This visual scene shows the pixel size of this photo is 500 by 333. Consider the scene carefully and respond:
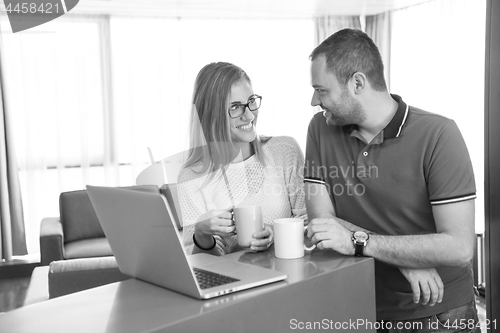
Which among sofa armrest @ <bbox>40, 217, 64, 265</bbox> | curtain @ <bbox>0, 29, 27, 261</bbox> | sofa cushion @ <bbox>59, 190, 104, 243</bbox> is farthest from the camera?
curtain @ <bbox>0, 29, 27, 261</bbox>

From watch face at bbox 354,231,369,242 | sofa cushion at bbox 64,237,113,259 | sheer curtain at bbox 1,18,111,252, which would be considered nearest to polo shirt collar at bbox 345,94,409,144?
watch face at bbox 354,231,369,242

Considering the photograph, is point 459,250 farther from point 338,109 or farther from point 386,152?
point 338,109

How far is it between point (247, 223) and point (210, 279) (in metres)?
0.41

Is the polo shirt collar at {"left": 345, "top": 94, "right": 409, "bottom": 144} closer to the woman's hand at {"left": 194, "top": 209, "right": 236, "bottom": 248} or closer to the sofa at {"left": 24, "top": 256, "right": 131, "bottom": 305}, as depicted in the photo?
Answer: the woman's hand at {"left": 194, "top": 209, "right": 236, "bottom": 248}

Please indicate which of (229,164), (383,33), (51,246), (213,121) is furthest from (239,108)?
(383,33)

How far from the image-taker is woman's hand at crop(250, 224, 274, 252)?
1.45m

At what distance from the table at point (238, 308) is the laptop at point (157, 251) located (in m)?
0.02

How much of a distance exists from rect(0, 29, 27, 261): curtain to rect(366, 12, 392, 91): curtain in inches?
154

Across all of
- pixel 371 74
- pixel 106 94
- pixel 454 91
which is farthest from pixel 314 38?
pixel 371 74

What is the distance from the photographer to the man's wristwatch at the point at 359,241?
4.44 ft

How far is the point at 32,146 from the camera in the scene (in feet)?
17.6

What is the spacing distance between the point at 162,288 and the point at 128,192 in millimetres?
215

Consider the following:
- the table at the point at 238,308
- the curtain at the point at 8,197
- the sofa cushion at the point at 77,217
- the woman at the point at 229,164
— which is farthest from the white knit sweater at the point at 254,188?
the curtain at the point at 8,197

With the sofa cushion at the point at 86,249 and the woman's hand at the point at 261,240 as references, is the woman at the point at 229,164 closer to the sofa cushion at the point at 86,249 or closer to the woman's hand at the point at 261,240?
the woman's hand at the point at 261,240
